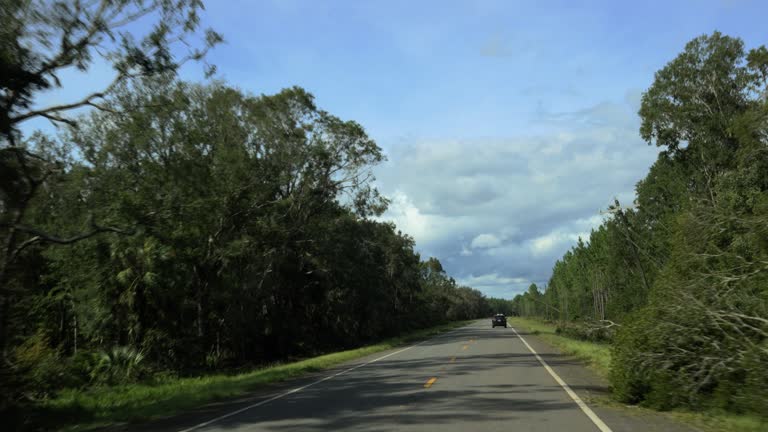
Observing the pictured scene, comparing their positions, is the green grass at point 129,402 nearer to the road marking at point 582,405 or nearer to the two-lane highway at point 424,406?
the two-lane highway at point 424,406

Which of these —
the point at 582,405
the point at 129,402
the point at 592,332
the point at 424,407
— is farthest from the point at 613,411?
the point at 592,332

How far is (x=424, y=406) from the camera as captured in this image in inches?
446

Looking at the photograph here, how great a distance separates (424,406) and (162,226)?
13.4m

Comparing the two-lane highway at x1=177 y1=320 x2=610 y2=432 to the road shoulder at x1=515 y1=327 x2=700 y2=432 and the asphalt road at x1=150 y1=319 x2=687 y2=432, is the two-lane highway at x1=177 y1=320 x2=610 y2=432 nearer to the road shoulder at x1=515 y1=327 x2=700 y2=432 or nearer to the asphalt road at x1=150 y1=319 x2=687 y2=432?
the asphalt road at x1=150 y1=319 x2=687 y2=432

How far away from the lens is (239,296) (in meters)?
34.2

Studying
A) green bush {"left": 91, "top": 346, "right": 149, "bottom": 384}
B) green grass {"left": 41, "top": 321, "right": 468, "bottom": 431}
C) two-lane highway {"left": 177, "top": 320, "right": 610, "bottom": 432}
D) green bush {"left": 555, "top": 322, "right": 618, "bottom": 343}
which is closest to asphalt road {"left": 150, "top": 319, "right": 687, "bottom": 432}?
two-lane highway {"left": 177, "top": 320, "right": 610, "bottom": 432}

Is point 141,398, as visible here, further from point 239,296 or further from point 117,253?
point 239,296

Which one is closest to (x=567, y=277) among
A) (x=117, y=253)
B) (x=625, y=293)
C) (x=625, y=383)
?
(x=625, y=293)

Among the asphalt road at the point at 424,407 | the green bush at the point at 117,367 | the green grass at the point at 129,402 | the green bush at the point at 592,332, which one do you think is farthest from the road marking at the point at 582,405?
the green bush at the point at 117,367

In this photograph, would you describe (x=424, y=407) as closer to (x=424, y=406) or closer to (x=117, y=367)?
(x=424, y=406)

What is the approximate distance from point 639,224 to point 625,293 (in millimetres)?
6782

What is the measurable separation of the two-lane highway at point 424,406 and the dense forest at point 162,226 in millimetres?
5276

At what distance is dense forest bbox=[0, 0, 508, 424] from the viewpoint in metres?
13.6

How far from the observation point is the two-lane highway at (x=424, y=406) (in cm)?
945
